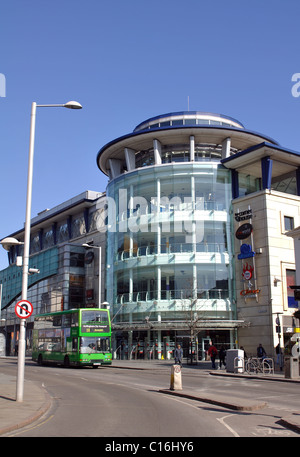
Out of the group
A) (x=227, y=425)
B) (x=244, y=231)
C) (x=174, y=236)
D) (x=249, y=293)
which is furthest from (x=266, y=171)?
(x=227, y=425)

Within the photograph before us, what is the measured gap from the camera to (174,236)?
49344mm

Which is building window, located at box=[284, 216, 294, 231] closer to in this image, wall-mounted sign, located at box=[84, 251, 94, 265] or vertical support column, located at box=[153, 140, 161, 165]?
vertical support column, located at box=[153, 140, 161, 165]

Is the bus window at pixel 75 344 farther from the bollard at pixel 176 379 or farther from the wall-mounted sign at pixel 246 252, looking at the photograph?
the wall-mounted sign at pixel 246 252

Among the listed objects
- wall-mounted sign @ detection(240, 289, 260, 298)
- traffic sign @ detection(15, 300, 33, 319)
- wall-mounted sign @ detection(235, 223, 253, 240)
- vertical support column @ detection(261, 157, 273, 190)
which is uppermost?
vertical support column @ detection(261, 157, 273, 190)

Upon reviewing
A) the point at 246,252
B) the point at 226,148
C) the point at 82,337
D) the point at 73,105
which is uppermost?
the point at 226,148

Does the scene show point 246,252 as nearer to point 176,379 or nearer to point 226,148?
point 226,148

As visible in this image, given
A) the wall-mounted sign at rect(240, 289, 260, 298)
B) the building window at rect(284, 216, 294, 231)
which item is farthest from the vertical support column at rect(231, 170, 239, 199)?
the wall-mounted sign at rect(240, 289, 260, 298)

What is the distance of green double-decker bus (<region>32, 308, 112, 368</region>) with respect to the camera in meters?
33.8

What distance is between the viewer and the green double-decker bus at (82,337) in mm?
33844

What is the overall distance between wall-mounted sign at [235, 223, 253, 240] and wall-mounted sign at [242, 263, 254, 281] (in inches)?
108

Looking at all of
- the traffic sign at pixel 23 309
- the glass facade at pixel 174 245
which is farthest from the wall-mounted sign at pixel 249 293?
the traffic sign at pixel 23 309

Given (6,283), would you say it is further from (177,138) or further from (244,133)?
(244,133)

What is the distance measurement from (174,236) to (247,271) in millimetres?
8366
